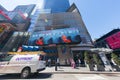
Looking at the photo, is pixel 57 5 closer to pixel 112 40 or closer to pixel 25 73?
pixel 112 40

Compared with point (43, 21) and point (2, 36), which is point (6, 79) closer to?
point (2, 36)

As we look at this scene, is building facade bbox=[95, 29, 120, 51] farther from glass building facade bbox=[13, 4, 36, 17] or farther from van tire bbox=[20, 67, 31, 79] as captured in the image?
glass building facade bbox=[13, 4, 36, 17]

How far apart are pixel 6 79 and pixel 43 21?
40.6 metres

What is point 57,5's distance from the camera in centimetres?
8969

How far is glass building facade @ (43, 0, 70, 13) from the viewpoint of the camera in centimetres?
8888

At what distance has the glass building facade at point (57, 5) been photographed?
3499 inches

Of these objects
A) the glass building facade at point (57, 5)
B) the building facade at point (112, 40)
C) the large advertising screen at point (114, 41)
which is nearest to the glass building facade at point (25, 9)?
the glass building facade at point (57, 5)

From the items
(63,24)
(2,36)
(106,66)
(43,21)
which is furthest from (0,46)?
(106,66)

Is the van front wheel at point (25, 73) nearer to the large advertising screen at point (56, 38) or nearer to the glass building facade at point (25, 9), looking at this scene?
the large advertising screen at point (56, 38)

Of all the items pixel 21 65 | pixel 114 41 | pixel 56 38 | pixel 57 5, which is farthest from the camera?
pixel 57 5

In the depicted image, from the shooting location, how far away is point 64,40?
36.5 m

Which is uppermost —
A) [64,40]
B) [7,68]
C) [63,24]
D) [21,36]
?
[63,24]

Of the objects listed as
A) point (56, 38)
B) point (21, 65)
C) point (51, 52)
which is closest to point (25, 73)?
point (21, 65)

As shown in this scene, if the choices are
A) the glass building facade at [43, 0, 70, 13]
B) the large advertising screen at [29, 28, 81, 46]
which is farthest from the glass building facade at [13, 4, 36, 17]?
the large advertising screen at [29, 28, 81, 46]
